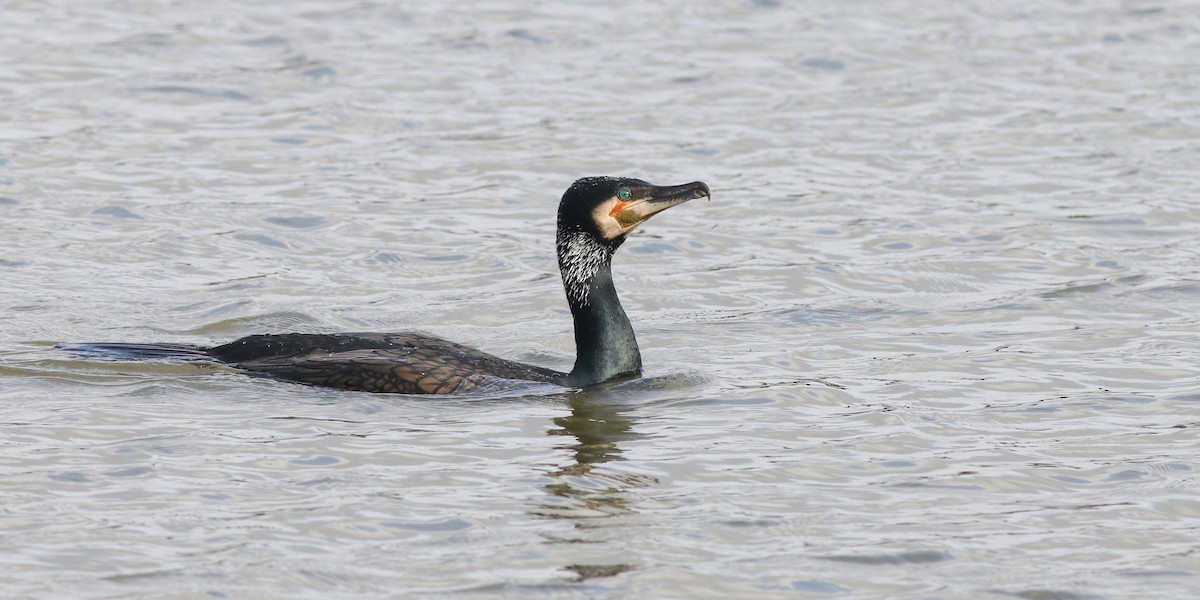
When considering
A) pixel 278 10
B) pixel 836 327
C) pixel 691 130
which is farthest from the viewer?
pixel 278 10

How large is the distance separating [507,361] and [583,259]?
27.3 inches

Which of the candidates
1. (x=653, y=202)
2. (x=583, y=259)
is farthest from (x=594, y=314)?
(x=653, y=202)

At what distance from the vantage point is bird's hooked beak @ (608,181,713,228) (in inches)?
369

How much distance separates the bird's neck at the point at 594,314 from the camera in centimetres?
966

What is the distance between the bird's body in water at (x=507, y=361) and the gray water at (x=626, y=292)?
162 millimetres

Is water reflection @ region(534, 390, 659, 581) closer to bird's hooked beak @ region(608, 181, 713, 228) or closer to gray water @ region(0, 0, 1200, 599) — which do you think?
gray water @ region(0, 0, 1200, 599)

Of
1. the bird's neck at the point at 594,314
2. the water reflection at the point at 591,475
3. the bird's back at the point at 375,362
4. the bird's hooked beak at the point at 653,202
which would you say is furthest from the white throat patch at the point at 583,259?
the water reflection at the point at 591,475

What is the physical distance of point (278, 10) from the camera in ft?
68.8

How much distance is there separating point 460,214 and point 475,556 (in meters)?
7.45

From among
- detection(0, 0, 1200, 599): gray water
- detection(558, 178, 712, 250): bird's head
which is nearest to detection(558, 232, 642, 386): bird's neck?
detection(558, 178, 712, 250): bird's head

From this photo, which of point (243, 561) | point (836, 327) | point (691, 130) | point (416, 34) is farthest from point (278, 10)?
point (243, 561)

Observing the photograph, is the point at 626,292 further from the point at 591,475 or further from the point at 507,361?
the point at 591,475

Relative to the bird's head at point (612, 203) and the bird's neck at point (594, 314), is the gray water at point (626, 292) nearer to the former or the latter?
the bird's neck at point (594, 314)

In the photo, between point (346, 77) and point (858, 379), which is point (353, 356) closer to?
point (858, 379)
